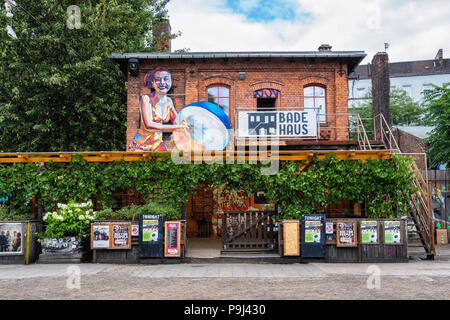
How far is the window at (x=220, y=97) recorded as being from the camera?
17.7 metres

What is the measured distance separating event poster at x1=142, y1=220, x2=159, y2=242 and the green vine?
3.47 ft

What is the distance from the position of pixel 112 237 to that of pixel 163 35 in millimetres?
14397

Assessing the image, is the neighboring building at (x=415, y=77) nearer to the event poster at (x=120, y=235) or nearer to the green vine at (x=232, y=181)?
the green vine at (x=232, y=181)

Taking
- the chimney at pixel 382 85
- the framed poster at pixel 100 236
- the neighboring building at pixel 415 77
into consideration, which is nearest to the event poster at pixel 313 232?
the framed poster at pixel 100 236

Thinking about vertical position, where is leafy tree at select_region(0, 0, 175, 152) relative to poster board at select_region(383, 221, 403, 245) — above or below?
above

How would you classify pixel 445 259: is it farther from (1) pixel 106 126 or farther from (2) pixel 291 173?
(1) pixel 106 126

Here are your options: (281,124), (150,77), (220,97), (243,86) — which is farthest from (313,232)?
(150,77)

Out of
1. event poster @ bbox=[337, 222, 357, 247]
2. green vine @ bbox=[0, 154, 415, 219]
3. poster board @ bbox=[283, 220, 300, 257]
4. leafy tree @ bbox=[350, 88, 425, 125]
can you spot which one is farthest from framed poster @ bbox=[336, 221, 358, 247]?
leafy tree @ bbox=[350, 88, 425, 125]

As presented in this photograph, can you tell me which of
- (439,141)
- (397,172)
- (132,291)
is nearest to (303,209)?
(397,172)

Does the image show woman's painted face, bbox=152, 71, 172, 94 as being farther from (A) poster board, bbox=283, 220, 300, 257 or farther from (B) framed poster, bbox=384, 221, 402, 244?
(B) framed poster, bbox=384, 221, 402, 244

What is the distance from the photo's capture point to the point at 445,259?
1278 centimetres

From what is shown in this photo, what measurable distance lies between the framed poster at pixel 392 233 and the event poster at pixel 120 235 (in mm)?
7327

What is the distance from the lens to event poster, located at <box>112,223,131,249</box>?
460 inches

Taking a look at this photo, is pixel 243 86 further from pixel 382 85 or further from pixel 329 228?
pixel 329 228
